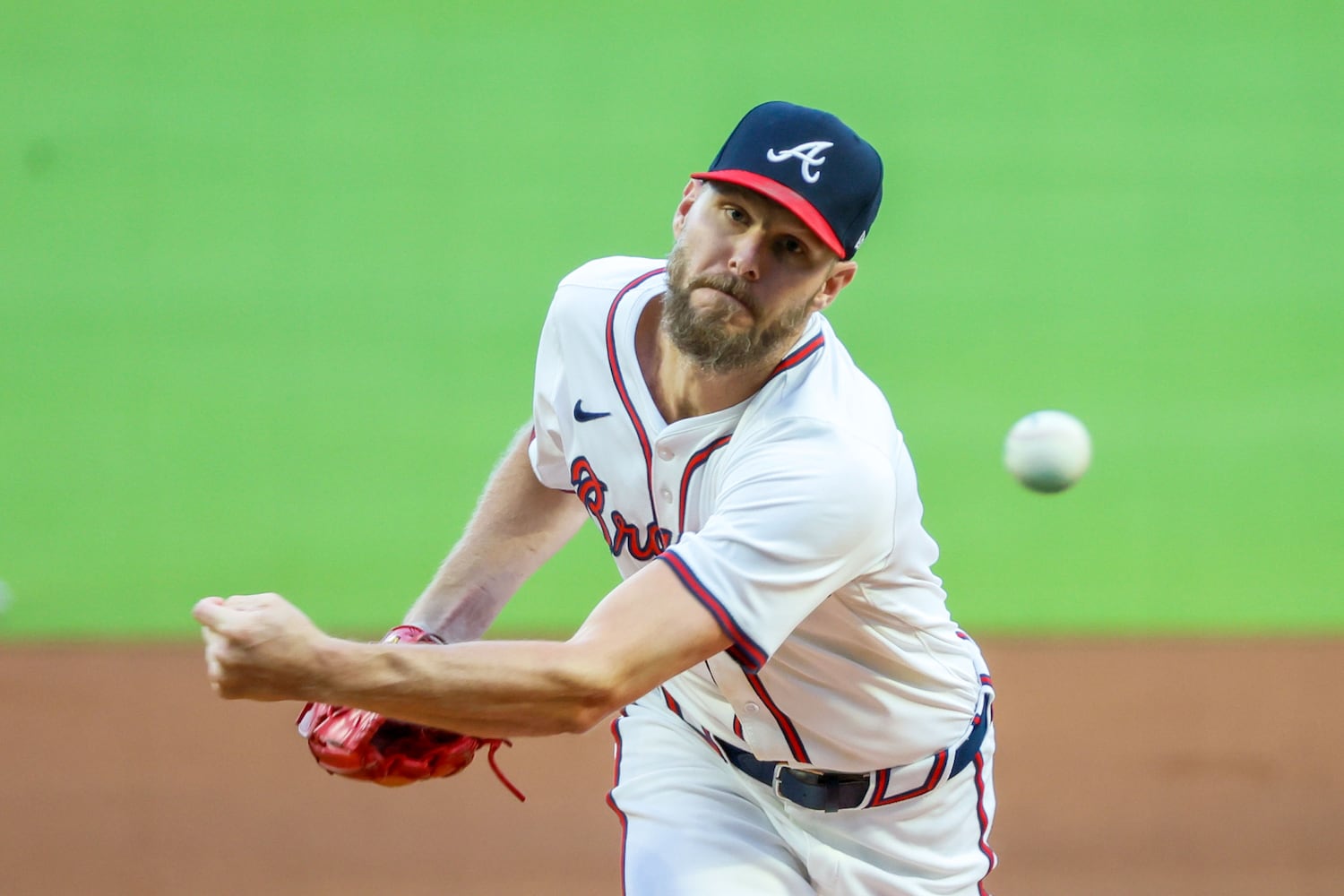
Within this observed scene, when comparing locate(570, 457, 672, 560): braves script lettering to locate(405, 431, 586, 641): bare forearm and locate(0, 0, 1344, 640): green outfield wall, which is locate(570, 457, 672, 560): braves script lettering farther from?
locate(0, 0, 1344, 640): green outfield wall

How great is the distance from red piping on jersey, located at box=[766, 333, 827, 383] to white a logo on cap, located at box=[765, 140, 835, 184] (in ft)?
0.83

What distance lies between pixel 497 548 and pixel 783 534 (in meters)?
0.86

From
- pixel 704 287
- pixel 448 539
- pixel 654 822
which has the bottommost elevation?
pixel 448 539

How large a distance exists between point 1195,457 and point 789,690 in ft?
13.9

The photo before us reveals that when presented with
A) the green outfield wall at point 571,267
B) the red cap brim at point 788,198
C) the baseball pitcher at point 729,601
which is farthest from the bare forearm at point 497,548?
the green outfield wall at point 571,267

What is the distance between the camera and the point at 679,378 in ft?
6.87

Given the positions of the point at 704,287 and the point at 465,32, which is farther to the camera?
the point at 465,32

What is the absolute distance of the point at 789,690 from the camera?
2.09 metres

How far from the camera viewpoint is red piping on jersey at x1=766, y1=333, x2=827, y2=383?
2.00 metres

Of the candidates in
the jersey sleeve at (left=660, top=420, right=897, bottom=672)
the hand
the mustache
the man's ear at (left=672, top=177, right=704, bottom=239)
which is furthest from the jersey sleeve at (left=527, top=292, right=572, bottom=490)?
the hand

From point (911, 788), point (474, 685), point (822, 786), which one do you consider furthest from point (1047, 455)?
point (474, 685)

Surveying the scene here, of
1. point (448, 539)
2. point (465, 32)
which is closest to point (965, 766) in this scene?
point (448, 539)

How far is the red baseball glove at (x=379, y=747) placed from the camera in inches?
80.7

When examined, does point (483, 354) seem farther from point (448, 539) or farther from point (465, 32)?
point (465, 32)
